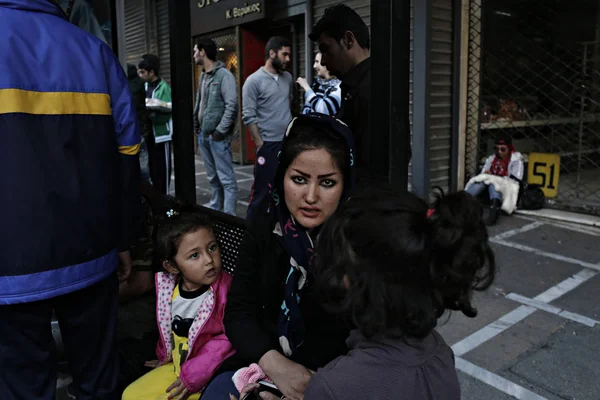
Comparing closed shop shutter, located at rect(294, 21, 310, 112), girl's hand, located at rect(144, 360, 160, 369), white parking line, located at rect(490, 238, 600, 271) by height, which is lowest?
white parking line, located at rect(490, 238, 600, 271)

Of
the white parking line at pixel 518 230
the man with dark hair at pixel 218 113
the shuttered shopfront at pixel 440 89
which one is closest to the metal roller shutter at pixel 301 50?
the shuttered shopfront at pixel 440 89

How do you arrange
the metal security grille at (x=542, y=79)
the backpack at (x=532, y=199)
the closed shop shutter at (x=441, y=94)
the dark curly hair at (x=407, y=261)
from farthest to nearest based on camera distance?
the metal security grille at (x=542, y=79) < the closed shop shutter at (x=441, y=94) < the backpack at (x=532, y=199) < the dark curly hair at (x=407, y=261)

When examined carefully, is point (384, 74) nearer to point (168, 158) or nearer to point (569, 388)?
point (569, 388)

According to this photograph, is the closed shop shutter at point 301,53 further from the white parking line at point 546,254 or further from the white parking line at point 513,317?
the white parking line at point 513,317

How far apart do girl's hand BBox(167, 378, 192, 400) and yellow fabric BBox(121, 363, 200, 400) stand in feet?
0.13

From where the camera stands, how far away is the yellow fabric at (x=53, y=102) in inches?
63.6

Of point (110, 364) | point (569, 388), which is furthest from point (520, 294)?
point (110, 364)

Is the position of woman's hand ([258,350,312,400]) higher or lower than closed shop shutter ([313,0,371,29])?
lower

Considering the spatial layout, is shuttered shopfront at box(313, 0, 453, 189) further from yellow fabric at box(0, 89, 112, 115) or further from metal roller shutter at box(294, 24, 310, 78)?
yellow fabric at box(0, 89, 112, 115)

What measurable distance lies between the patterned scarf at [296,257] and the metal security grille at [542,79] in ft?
22.1

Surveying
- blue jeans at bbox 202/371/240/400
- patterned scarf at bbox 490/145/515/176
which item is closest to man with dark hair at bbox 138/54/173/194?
patterned scarf at bbox 490/145/515/176

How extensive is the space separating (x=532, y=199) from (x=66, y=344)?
596 centimetres

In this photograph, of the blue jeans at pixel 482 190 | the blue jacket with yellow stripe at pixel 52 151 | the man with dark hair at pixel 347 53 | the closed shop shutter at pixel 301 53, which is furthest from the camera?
the closed shop shutter at pixel 301 53

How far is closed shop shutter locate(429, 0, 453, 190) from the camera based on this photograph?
6840 mm
